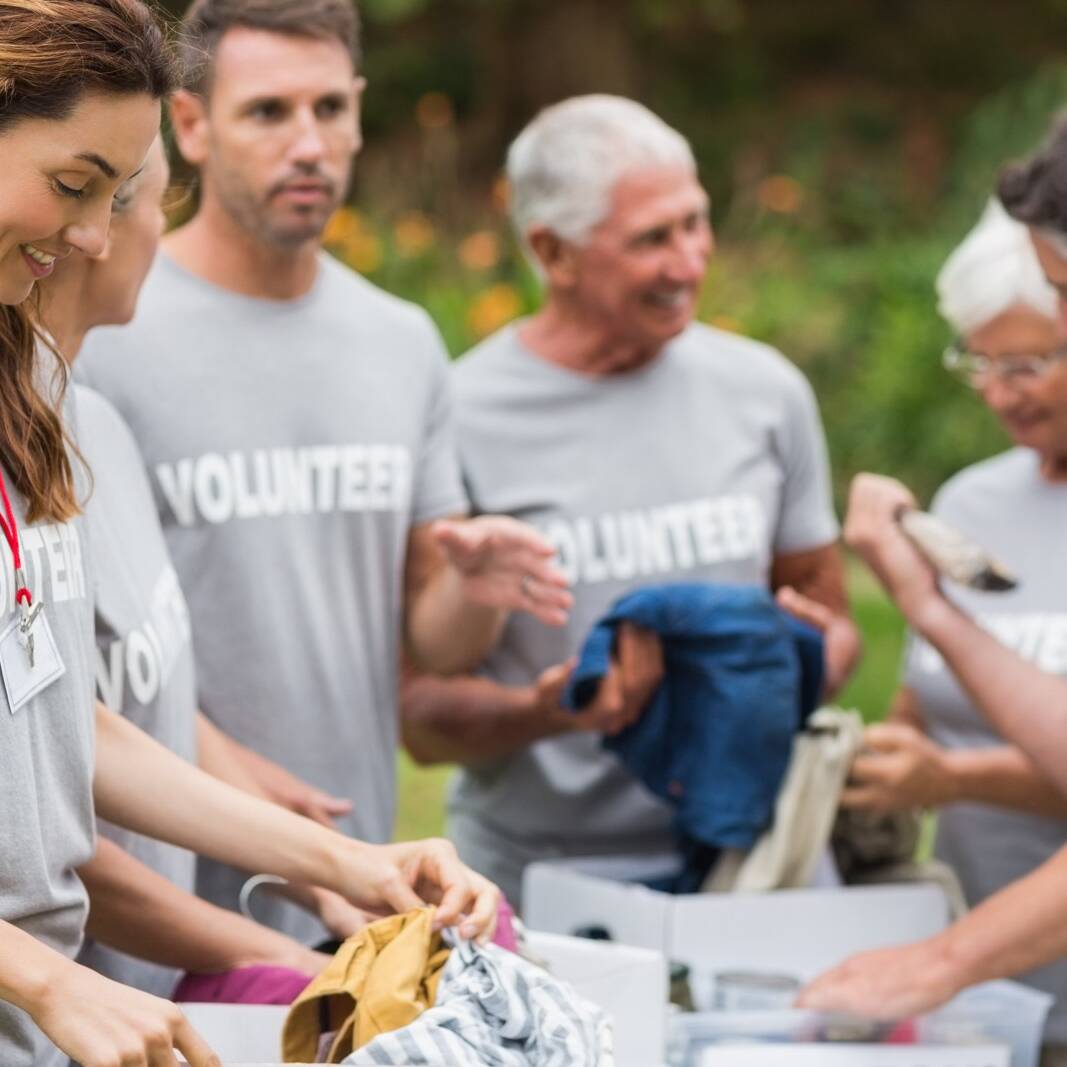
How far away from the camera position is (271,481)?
2.86 metres

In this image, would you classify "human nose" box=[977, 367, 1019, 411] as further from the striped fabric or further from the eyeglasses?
the striped fabric

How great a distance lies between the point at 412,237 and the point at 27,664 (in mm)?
7100

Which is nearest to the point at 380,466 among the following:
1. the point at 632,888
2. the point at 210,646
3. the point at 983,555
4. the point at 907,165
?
the point at 210,646

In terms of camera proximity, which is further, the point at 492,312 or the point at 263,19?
the point at 492,312

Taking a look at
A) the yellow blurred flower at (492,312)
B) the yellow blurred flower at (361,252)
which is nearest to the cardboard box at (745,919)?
the yellow blurred flower at (492,312)

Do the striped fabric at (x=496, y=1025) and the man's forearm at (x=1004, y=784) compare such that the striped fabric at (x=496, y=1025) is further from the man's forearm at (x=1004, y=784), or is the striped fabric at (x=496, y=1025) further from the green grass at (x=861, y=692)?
the green grass at (x=861, y=692)

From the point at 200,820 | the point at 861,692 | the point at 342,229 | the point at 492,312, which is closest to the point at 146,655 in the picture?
the point at 200,820

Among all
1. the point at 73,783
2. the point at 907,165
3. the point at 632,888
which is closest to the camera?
the point at 73,783

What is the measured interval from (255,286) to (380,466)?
377 millimetres

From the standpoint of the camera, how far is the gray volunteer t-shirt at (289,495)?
2.81 m

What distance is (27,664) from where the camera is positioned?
65.7 inches

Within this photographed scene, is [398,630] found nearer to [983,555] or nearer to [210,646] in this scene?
[210,646]

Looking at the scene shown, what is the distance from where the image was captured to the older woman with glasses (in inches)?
117

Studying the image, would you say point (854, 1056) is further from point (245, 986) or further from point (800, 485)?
point (800, 485)
